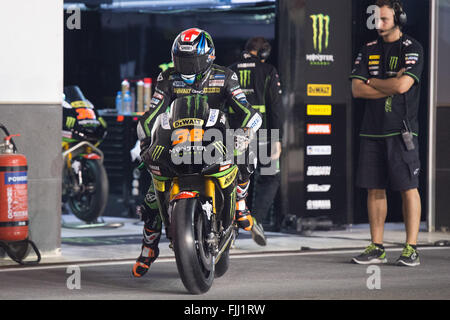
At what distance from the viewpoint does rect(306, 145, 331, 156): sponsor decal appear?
1084 cm

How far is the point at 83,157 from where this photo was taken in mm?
11352

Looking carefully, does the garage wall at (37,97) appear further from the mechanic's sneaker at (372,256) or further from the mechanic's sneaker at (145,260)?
the mechanic's sneaker at (372,256)

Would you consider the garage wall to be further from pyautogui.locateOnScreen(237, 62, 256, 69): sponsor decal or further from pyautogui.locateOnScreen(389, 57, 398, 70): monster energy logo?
pyautogui.locateOnScreen(389, 57, 398, 70): monster energy logo

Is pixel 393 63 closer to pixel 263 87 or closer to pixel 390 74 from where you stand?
pixel 390 74

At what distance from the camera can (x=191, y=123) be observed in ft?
21.6

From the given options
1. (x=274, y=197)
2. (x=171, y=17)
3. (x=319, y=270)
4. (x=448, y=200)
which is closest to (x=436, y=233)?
(x=448, y=200)

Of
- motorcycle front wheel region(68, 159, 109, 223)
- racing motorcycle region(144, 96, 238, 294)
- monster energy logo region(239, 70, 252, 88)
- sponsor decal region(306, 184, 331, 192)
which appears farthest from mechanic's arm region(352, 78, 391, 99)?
motorcycle front wheel region(68, 159, 109, 223)

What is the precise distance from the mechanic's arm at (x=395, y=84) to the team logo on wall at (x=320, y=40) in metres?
2.55

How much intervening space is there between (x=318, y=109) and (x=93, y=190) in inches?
107

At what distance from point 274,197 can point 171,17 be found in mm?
3291

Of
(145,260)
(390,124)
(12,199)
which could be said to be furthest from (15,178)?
(390,124)

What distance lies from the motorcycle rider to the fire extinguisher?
1.36m
